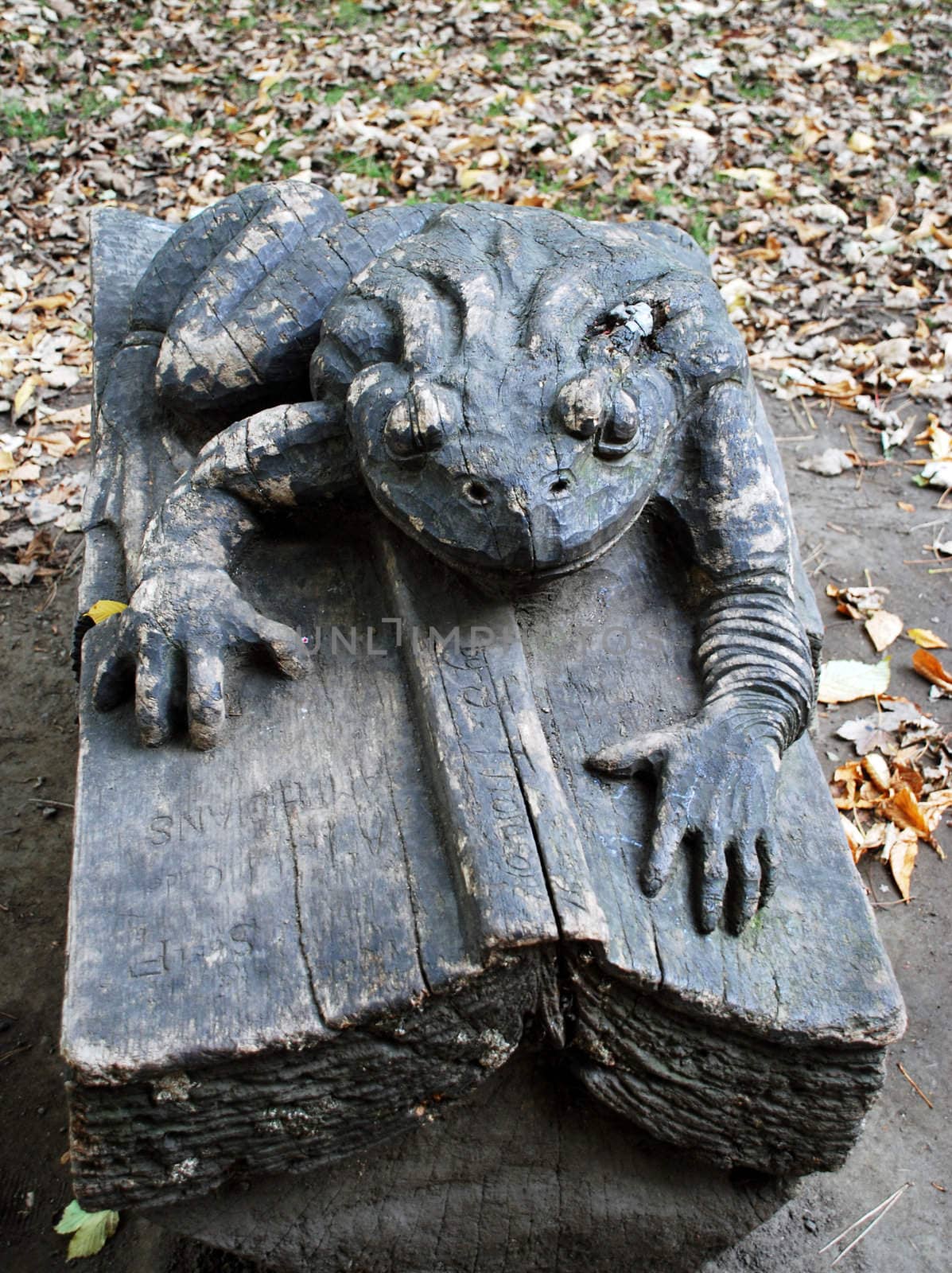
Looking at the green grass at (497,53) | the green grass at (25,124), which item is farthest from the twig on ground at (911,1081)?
the green grass at (25,124)

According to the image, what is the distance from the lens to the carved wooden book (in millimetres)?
1990

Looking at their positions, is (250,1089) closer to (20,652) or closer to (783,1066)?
(783,1066)

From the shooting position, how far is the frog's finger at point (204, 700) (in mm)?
2357

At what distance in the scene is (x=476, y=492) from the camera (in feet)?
6.84

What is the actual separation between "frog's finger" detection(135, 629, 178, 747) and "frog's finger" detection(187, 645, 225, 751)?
5 centimetres

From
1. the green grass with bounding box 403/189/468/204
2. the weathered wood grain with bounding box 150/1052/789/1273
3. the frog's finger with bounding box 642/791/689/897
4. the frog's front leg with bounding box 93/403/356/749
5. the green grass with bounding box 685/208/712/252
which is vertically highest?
the frog's front leg with bounding box 93/403/356/749

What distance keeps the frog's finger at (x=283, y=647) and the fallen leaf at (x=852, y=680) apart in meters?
2.19

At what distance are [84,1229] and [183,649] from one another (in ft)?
4.99

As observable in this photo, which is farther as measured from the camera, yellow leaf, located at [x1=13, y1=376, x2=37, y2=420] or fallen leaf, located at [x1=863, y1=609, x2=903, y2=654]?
yellow leaf, located at [x1=13, y1=376, x2=37, y2=420]

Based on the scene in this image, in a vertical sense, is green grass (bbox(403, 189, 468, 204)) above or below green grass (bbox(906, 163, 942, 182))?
below

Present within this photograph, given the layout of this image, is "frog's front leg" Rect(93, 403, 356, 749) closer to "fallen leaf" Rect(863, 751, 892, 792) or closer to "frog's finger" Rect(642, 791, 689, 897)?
"frog's finger" Rect(642, 791, 689, 897)

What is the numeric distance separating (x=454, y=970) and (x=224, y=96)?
6591 mm

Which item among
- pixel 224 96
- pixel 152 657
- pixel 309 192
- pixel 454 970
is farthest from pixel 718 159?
pixel 454 970

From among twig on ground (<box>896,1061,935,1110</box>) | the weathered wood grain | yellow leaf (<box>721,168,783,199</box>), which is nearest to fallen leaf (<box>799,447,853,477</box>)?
yellow leaf (<box>721,168,783,199</box>)
